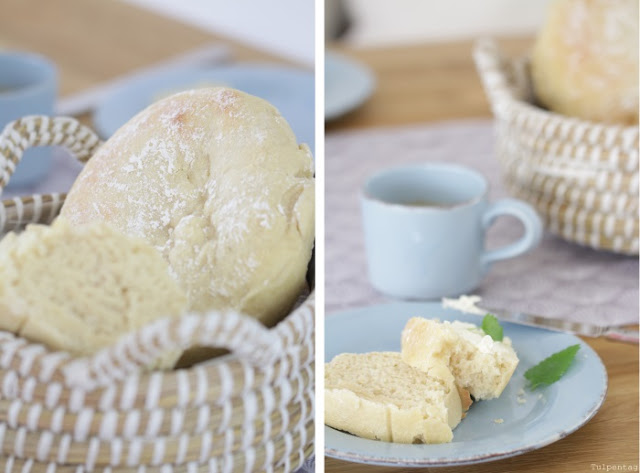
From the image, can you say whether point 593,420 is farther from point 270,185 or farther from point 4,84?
point 4,84

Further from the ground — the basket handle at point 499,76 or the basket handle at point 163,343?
the basket handle at point 163,343

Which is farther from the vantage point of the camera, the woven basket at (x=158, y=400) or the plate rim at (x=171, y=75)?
the plate rim at (x=171, y=75)

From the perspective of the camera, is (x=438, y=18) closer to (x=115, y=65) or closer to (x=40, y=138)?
(x=115, y=65)

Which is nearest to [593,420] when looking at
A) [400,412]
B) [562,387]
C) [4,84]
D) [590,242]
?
[562,387]

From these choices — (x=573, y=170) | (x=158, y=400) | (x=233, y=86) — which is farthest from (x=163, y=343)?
(x=233, y=86)

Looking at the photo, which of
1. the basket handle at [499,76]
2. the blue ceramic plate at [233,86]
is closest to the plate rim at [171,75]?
the blue ceramic plate at [233,86]

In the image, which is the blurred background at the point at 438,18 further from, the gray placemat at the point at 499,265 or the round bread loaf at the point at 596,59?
the round bread loaf at the point at 596,59

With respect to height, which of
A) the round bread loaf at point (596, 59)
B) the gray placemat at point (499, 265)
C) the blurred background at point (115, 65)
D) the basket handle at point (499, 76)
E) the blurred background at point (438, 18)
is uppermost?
the round bread loaf at point (596, 59)
